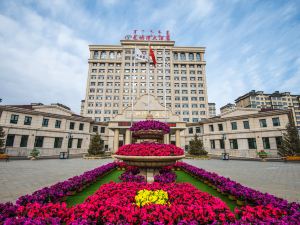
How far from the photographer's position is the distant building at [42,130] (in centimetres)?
2689

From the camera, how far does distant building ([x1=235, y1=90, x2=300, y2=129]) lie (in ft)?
252

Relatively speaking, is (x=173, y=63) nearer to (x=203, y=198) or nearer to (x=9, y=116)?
(x=9, y=116)

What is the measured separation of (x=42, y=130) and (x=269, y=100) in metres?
102

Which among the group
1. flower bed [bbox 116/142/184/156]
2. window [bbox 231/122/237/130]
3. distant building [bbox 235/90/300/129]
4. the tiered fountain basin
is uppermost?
distant building [bbox 235/90/300/129]

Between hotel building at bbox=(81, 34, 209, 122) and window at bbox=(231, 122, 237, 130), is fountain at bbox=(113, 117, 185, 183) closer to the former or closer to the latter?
window at bbox=(231, 122, 237, 130)

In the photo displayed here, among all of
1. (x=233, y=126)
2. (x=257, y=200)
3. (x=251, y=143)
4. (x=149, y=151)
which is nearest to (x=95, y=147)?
(x=149, y=151)

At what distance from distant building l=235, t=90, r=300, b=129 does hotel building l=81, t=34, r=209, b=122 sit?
3648 centimetres

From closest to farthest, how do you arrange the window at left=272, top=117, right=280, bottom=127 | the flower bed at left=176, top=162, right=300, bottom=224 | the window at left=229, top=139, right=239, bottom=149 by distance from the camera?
the flower bed at left=176, top=162, right=300, bottom=224 → the window at left=272, top=117, right=280, bottom=127 → the window at left=229, top=139, right=239, bottom=149

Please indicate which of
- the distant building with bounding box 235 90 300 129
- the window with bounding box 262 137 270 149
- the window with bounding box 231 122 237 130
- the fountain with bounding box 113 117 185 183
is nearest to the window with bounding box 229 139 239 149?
the window with bounding box 231 122 237 130

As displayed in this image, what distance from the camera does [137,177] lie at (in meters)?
7.31

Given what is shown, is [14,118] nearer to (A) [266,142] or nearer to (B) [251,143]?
(B) [251,143]

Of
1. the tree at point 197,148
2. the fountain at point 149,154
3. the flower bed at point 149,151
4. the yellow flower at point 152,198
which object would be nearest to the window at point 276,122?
the tree at point 197,148

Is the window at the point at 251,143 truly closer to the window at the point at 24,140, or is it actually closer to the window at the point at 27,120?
the window at the point at 24,140

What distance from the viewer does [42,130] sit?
99.6 ft
